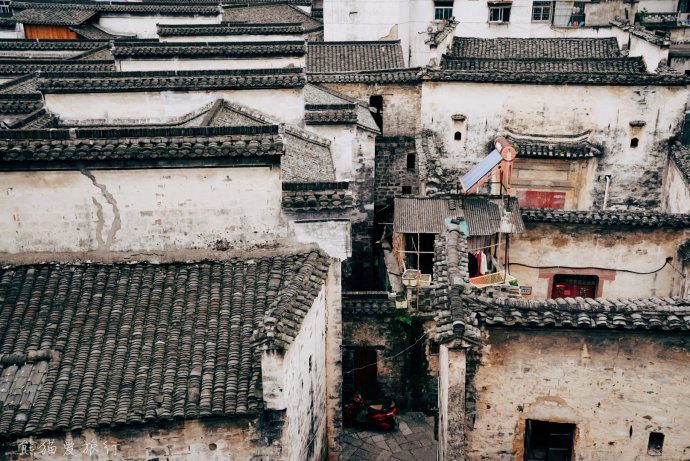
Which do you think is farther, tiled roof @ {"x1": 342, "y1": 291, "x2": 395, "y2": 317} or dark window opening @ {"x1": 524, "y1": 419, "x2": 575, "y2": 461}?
tiled roof @ {"x1": 342, "y1": 291, "x2": 395, "y2": 317}

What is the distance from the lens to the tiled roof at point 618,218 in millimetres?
18047

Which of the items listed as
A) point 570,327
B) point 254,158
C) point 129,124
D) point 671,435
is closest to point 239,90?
point 129,124

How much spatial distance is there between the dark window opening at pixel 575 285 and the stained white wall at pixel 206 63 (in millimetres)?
12394

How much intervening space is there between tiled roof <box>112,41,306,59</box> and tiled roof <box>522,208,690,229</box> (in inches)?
437

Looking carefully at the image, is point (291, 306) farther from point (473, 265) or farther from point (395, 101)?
point (395, 101)

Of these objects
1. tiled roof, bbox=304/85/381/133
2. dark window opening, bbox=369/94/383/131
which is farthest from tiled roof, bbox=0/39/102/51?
dark window opening, bbox=369/94/383/131

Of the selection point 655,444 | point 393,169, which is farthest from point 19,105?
point 655,444

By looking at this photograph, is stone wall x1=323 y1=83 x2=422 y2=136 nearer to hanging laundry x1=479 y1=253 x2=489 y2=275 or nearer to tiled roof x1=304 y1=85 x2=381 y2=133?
tiled roof x1=304 y1=85 x2=381 y2=133

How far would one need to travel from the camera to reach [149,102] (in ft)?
66.7

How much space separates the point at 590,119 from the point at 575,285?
11276 millimetres

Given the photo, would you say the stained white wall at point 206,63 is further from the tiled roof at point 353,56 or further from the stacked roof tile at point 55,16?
the stacked roof tile at point 55,16

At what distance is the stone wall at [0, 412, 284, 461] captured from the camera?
35.7 ft

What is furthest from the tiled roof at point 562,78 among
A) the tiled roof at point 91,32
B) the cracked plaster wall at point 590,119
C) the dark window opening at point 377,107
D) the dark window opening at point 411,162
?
the tiled roof at point 91,32

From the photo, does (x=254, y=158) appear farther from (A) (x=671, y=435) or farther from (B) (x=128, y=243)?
(A) (x=671, y=435)
